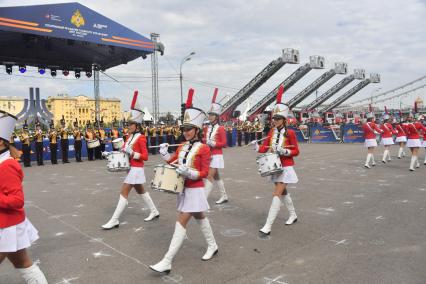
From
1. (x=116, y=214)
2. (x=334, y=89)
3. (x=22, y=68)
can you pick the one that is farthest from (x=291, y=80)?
(x=116, y=214)

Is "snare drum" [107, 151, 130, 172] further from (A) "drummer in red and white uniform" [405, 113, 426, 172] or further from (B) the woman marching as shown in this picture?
(A) "drummer in red and white uniform" [405, 113, 426, 172]

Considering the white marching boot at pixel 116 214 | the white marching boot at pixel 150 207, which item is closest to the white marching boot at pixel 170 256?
the white marching boot at pixel 116 214

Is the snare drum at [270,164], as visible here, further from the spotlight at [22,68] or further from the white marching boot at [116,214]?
the spotlight at [22,68]

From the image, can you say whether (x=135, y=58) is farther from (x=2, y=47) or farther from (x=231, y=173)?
(x=231, y=173)

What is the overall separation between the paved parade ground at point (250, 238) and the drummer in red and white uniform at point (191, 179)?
1.24 feet

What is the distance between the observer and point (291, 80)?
49.4m

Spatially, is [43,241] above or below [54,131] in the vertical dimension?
below

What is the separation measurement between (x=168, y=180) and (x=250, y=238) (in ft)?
6.12

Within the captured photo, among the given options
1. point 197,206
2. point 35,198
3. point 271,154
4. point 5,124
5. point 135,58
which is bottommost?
point 35,198

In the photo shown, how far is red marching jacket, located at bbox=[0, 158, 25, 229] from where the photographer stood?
2.98 m

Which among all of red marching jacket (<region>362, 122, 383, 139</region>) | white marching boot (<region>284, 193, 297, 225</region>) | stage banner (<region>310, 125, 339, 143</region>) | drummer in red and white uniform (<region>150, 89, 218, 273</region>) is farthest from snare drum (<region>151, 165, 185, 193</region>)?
stage banner (<region>310, 125, 339, 143</region>)

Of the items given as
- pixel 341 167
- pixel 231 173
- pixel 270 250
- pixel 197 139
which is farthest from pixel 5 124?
pixel 341 167

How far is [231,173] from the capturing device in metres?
12.4

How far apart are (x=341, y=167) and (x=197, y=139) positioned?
10.0m
